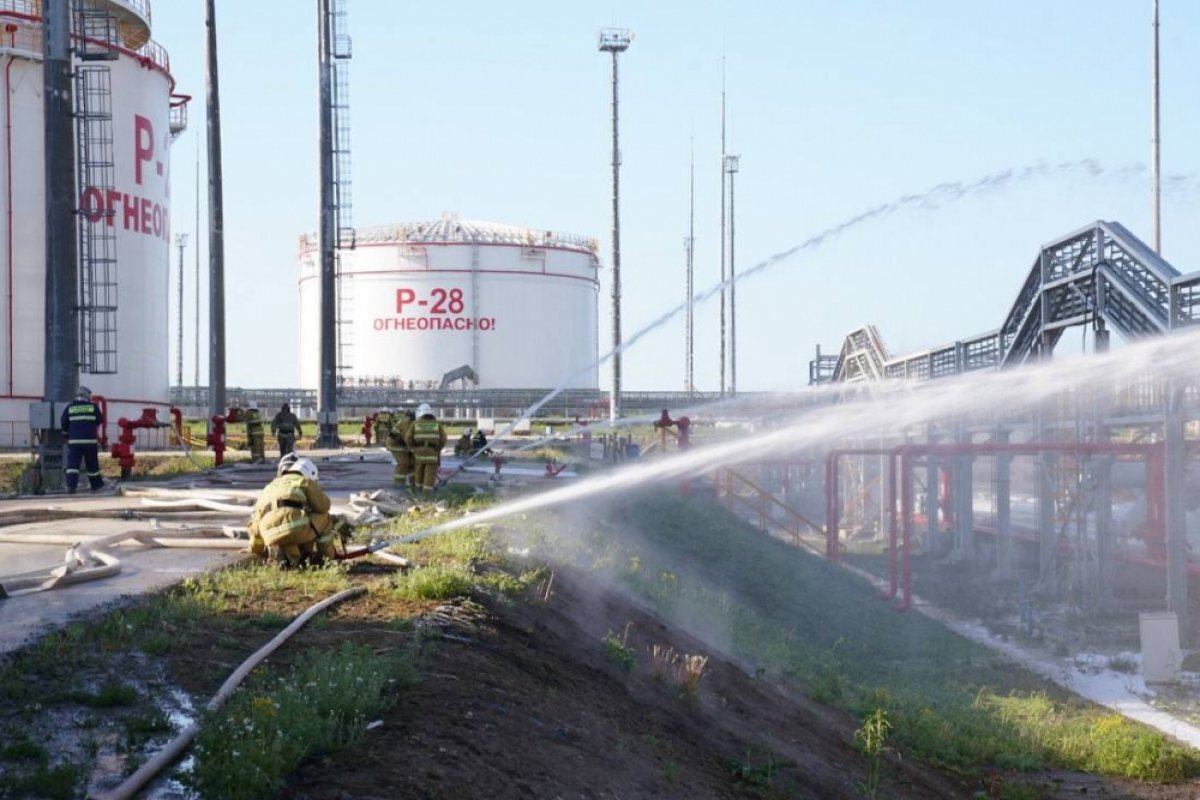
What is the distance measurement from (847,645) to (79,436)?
12101 mm

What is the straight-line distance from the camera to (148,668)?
7.99m

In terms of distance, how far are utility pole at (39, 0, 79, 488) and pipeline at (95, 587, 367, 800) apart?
1364 centimetres

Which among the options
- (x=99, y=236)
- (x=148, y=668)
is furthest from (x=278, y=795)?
(x=99, y=236)

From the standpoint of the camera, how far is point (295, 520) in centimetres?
1209

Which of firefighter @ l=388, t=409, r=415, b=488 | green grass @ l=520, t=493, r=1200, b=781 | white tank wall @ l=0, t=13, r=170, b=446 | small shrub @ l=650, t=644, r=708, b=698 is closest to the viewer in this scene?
small shrub @ l=650, t=644, r=708, b=698

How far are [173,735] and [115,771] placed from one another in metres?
0.56

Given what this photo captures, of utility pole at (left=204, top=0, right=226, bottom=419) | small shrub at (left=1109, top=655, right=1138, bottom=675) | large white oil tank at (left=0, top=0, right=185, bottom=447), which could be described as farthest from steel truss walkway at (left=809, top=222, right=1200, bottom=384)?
large white oil tank at (left=0, top=0, right=185, bottom=447)

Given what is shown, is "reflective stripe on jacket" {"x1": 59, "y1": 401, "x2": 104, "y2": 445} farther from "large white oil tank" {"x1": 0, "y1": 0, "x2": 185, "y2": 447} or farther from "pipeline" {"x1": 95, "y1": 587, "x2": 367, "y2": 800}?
"large white oil tank" {"x1": 0, "y1": 0, "x2": 185, "y2": 447}

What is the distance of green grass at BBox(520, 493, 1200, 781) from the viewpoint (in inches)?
521

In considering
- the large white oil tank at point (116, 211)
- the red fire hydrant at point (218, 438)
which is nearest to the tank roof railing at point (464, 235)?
the large white oil tank at point (116, 211)

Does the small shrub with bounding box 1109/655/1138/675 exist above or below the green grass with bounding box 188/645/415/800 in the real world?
below

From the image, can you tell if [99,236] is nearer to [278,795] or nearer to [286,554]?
[286,554]

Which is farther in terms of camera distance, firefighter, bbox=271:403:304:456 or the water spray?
firefighter, bbox=271:403:304:456

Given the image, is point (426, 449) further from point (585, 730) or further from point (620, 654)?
point (585, 730)
